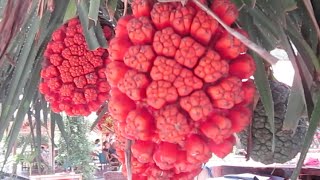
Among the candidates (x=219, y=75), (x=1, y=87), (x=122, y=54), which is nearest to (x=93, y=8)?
(x=122, y=54)

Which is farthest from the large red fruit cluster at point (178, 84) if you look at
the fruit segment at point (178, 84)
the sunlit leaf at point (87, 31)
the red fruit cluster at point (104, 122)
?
the red fruit cluster at point (104, 122)

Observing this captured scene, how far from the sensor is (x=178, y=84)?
0.57 m

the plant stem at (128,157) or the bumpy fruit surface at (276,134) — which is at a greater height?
the bumpy fruit surface at (276,134)

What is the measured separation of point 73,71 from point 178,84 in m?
0.44

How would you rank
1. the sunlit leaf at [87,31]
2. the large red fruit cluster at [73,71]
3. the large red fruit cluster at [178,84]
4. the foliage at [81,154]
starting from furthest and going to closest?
the foliage at [81,154]
the large red fruit cluster at [73,71]
the sunlit leaf at [87,31]
the large red fruit cluster at [178,84]

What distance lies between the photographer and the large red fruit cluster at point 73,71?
95 cm

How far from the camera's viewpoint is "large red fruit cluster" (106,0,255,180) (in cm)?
57

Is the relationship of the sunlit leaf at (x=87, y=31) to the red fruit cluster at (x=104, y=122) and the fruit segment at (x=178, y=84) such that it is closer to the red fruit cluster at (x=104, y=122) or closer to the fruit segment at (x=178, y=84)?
the fruit segment at (x=178, y=84)

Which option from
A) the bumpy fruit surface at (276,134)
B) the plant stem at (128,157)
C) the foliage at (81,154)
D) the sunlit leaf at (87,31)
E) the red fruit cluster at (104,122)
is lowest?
the plant stem at (128,157)

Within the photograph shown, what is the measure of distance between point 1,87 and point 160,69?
834mm

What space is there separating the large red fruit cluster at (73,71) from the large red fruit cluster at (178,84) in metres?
0.34

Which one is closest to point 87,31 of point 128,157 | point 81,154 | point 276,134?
point 128,157

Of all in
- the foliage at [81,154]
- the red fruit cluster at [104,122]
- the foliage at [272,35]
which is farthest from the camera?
the foliage at [81,154]

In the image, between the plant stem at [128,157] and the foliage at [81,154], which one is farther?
→ the foliage at [81,154]
